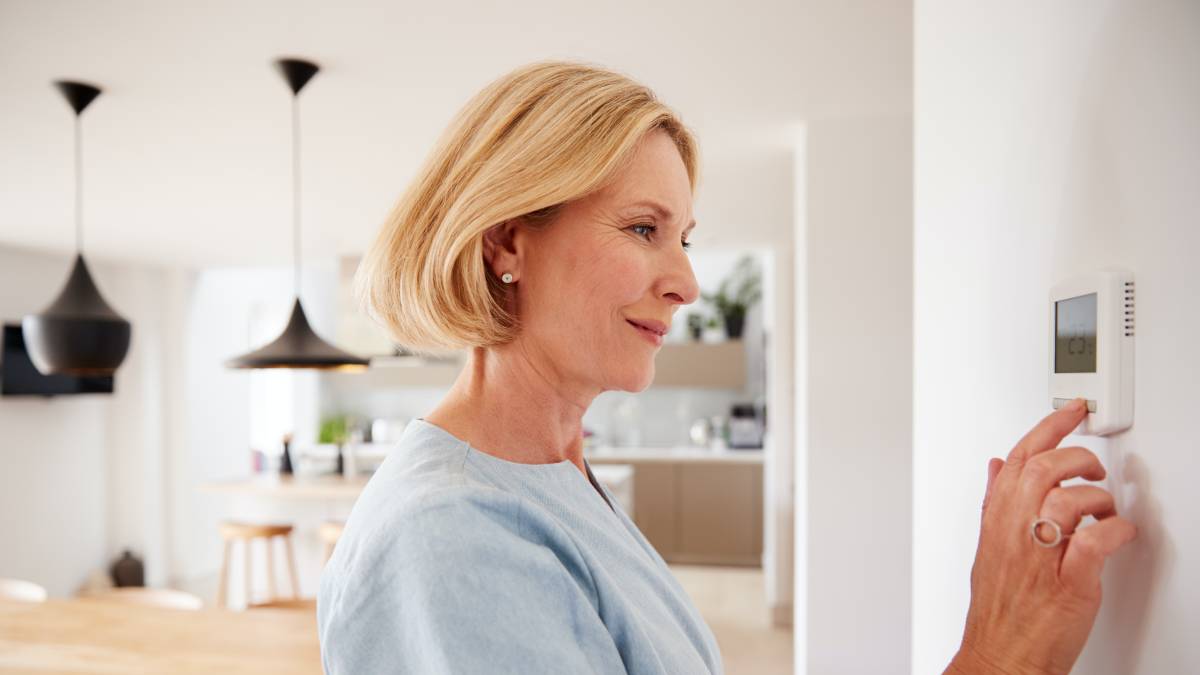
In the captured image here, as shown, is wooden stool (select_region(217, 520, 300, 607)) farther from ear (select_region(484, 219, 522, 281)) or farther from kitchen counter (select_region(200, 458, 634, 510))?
ear (select_region(484, 219, 522, 281))

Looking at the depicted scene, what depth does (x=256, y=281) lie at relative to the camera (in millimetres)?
8109

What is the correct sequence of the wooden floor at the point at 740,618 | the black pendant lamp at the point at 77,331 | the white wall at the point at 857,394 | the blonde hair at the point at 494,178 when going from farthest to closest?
the wooden floor at the point at 740,618 < the white wall at the point at 857,394 < the black pendant lamp at the point at 77,331 < the blonde hair at the point at 494,178

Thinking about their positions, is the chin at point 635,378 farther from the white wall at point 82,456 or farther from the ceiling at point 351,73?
the white wall at point 82,456

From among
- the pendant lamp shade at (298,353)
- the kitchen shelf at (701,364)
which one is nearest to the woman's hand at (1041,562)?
the pendant lamp shade at (298,353)

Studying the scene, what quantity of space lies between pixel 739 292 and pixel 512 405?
6838 mm

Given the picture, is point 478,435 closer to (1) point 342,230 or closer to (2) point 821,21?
(2) point 821,21

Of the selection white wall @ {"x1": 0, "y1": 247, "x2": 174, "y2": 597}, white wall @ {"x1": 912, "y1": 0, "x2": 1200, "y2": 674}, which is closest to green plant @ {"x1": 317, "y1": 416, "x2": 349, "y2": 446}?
white wall @ {"x1": 0, "y1": 247, "x2": 174, "y2": 597}

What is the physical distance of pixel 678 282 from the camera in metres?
0.85

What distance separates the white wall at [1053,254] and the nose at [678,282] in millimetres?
343

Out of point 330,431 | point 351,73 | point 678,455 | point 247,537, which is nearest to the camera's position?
point 351,73

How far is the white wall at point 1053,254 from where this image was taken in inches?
22.5

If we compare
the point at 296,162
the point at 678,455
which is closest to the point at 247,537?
the point at 296,162

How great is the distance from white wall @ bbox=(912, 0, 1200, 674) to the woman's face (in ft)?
1.17

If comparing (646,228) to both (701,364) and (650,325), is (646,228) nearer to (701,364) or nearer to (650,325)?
(650,325)
